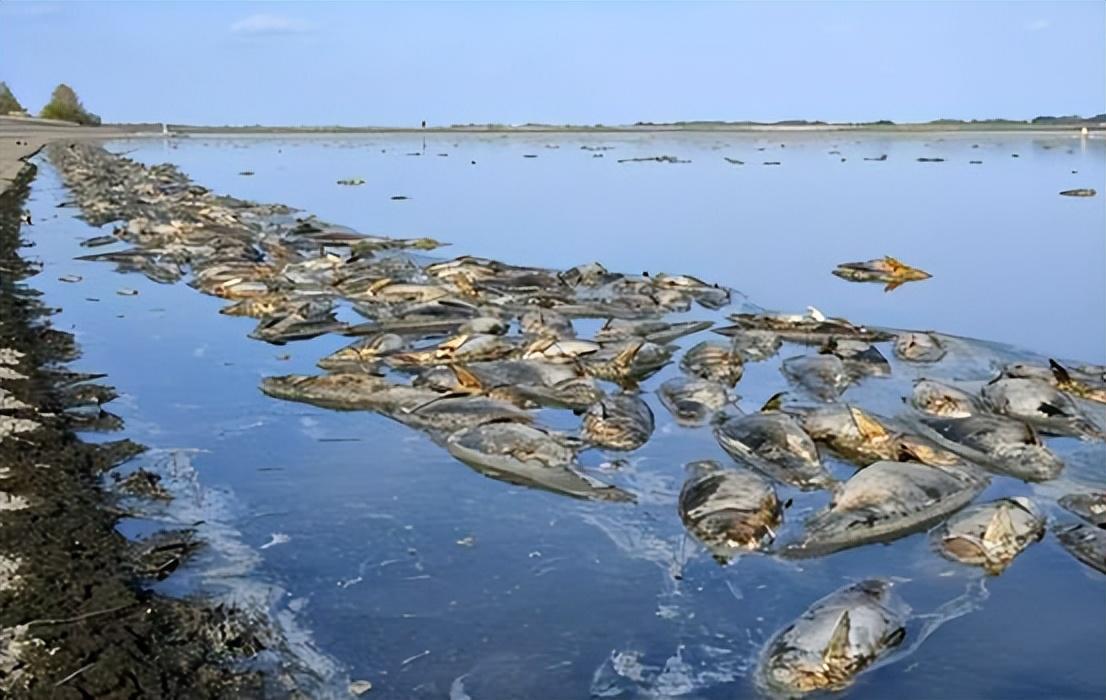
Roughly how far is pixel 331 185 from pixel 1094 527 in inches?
1635

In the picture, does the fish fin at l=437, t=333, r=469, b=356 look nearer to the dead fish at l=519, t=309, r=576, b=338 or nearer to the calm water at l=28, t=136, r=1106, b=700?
the dead fish at l=519, t=309, r=576, b=338

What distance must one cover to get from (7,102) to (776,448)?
115449 mm

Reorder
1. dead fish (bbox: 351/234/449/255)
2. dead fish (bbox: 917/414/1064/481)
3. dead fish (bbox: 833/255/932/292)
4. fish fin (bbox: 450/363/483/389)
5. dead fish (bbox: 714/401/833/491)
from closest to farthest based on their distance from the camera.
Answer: dead fish (bbox: 714/401/833/491) < dead fish (bbox: 917/414/1064/481) < fish fin (bbox: 450/363/483/389) < dead fish (bbox: 833/255/932/292) < dead fish (bbox: 351/234/449/255)

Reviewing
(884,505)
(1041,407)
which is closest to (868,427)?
(884,505)

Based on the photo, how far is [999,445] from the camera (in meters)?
8.98

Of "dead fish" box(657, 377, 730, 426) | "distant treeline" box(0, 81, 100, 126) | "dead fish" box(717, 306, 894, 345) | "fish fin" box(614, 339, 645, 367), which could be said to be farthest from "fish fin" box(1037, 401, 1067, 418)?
"distant treeline" box(0, 81, 100, 126)

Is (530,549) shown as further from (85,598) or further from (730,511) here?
(85,598)

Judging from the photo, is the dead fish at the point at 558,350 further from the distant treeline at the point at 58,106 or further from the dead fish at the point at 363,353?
the distant treeline at the point at 58,106

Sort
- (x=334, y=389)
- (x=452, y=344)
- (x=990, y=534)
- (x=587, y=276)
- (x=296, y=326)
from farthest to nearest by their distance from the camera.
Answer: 1. (x=587, y=276)
2. (x=296, y=326)
3. (x=452, y=344)
4. (x=334, y=389)
5. (x=990, y=534)

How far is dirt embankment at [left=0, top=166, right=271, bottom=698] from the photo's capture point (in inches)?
203

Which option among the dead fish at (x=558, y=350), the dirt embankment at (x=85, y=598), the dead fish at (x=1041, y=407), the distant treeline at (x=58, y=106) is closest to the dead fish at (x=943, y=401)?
the dead fish at (x=1041, y=407)

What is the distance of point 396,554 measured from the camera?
7.02 metres

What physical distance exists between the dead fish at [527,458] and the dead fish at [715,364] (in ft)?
10.3

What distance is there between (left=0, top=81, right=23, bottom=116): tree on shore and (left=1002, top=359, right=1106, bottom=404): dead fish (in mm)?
111356
